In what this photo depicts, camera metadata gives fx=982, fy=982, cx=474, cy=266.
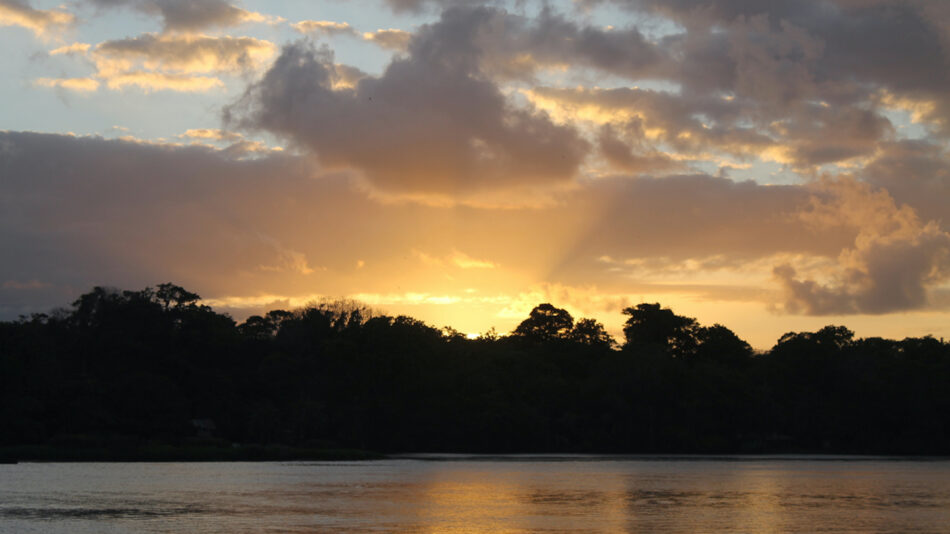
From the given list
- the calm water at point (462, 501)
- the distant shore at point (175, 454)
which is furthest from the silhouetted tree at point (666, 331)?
the calm water at point (462, 501)

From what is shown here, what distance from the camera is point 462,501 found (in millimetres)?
44844

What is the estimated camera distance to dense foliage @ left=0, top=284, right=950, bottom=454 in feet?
319

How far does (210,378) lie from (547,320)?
209 feet

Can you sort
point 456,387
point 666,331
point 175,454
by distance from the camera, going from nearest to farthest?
point 175,454
point 456,387
point 666,331

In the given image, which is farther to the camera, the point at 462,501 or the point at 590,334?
the point at 590,334

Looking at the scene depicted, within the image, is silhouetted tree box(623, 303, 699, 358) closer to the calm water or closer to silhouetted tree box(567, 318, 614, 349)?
silhouetted tree box(567, 318, 614, 349)

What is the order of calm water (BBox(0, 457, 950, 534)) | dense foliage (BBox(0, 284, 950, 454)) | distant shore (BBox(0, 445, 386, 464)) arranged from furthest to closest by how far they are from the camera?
dense foliage (BBox(0, 284, 950, 454)), distant shore (BBox(0, 445, 386, 464)), calm water (BBox(0, 457, 950, 534))

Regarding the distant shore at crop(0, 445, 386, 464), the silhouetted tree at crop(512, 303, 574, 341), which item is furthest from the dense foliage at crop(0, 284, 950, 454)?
the silhouetted tree at crop(512, 303, 574, 341)

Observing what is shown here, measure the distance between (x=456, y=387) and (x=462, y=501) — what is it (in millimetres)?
67556

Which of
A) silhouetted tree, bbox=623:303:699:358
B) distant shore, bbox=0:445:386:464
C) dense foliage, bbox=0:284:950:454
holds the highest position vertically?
silhouetted tree, bbox=623:303:699:358

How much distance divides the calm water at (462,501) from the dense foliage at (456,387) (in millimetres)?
26778

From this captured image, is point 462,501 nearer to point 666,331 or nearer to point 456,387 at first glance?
point 456,387

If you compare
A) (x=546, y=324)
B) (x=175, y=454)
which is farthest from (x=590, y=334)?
(x=175, y=454)

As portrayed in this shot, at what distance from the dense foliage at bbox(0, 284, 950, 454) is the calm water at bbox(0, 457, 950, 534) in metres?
26.8
